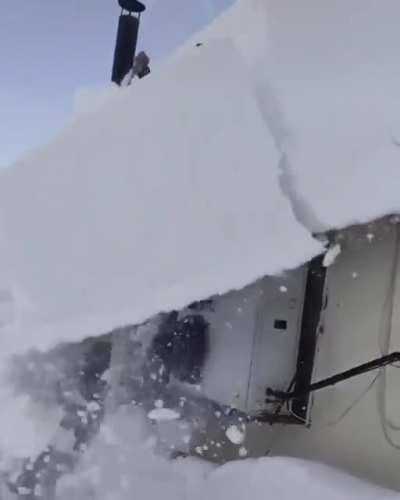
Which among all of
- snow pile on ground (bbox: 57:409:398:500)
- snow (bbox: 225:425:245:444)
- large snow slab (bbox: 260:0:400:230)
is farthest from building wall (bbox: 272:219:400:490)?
large snow slab (bbox: 260:0:400:230)

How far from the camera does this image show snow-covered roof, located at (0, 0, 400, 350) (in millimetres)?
2330

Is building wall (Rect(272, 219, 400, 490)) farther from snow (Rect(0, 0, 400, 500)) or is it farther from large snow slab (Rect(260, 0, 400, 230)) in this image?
large snow slab (Rect(260, 0, 400, 230))

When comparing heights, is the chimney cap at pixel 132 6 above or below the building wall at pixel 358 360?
above

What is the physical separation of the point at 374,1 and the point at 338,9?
0.48ft

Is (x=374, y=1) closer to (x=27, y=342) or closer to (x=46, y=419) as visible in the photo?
(x=27, y=342)

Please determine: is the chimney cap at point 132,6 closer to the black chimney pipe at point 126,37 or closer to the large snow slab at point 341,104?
the black chimney pipe at point 126,37

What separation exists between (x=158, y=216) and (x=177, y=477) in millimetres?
1248

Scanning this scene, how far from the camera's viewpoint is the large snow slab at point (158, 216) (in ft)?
7.61

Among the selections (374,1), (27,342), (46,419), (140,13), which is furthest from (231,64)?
(140,13)

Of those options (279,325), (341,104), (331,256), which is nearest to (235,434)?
(279,325)

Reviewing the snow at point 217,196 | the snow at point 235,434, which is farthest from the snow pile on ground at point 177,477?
the snow at point 235,434

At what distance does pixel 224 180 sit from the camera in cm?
244

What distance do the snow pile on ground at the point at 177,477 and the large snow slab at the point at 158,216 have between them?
0.71m

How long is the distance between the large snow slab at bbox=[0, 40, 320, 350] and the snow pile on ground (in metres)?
0.71
